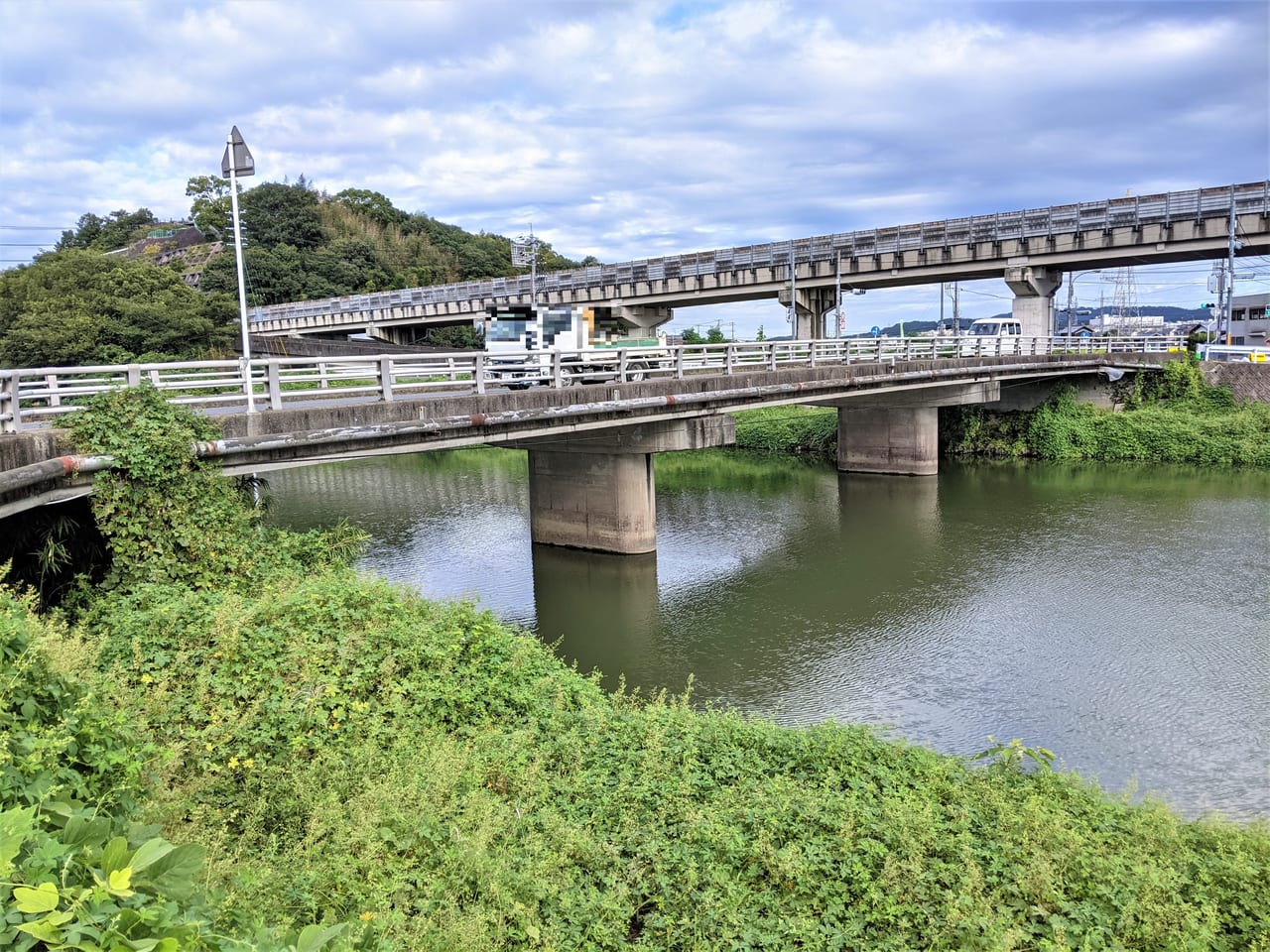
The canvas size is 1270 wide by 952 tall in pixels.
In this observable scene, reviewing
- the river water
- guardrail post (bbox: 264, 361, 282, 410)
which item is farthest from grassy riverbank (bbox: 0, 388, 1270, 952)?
guardrail post (bbox: 264, 361, 282, 410)

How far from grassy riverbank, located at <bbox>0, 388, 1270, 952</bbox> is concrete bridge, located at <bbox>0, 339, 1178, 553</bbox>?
2749 mm

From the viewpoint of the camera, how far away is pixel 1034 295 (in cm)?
3966

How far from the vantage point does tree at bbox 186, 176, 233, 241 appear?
267 feet

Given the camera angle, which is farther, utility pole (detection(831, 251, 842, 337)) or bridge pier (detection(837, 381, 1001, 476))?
utility pole (detection(831, 251, 842, 337))

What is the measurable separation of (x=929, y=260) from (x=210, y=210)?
6868cm

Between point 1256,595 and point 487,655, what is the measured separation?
14.9 metres

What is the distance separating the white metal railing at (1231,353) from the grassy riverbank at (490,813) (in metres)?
37.8

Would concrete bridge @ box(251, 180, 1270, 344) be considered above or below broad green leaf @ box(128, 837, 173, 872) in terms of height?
above

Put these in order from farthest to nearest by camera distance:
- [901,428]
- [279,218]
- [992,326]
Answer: [279,218]
[992,326]
[901,428]

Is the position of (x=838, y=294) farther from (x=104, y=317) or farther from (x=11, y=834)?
(x=11, y=834)

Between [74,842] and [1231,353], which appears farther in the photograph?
[1231,353]

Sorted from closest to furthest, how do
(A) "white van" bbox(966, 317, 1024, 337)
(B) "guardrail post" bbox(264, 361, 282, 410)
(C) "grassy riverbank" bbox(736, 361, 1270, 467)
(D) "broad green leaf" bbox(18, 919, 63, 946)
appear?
(D) "broad green leaf" bbox(18, 919, 63, 946), (B) "guardrail post" bbox(264, 361, 282, 410), (C) "grassy riverbank" bbox(736, 361, 1270, 467), (A) "white van" bbox(966, 317, 1024, 337)

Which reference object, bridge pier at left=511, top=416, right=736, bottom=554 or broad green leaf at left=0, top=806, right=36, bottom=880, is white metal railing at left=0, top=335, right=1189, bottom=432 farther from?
broad green leaf at left=0, top=806, right=36, bottom=880

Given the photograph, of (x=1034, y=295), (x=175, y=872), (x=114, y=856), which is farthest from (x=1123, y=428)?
(x=114, y=856)
